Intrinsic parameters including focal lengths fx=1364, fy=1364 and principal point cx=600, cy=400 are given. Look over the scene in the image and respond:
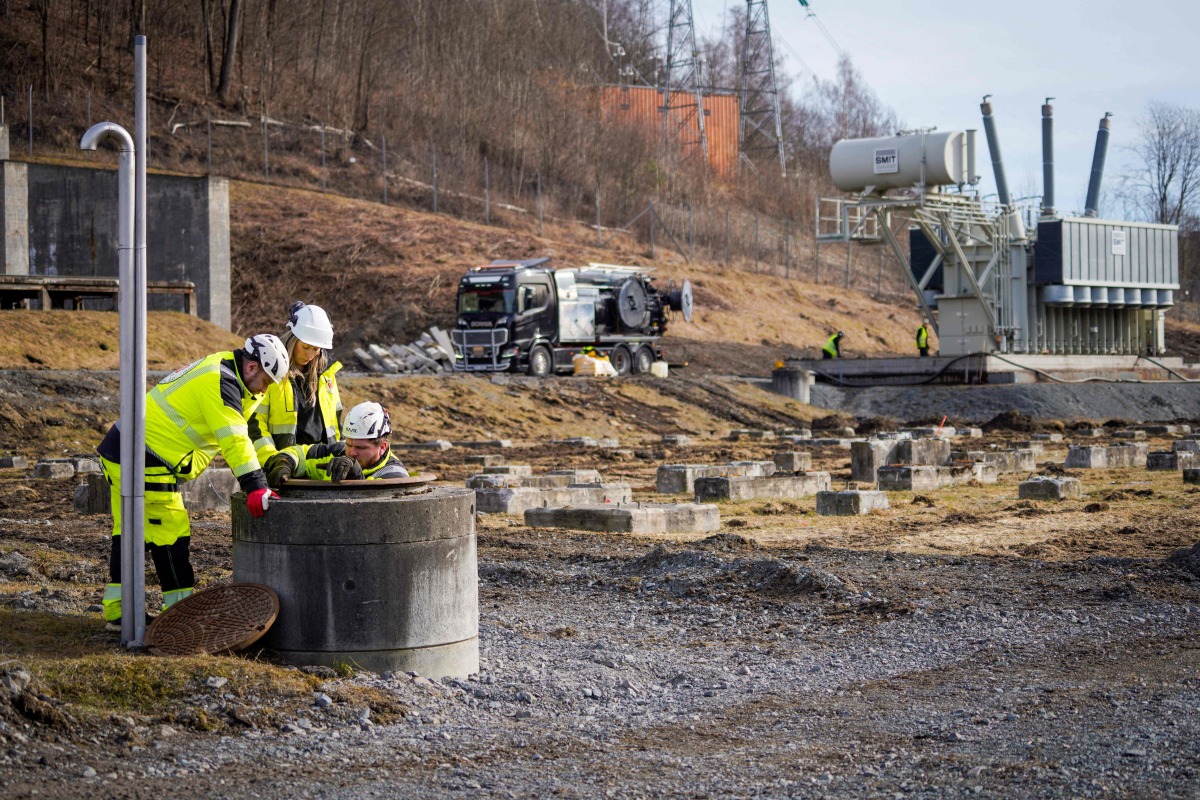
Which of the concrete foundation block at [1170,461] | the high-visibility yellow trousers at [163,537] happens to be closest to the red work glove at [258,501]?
the high-visibility yellow trousers at [163,537]

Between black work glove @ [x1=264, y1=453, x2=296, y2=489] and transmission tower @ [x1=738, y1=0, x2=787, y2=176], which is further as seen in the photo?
transmission tower @ [x1=738, y1=0, x2=787, y2=176]

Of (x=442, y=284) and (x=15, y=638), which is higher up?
(x=442, y=284)

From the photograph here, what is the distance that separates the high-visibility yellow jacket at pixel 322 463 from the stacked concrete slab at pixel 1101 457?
15.4 meters

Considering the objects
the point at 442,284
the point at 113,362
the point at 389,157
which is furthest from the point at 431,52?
the point at 113,362

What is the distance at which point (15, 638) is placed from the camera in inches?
273

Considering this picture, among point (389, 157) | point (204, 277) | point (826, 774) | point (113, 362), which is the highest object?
point (389, 157)

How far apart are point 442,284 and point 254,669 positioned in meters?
33.6

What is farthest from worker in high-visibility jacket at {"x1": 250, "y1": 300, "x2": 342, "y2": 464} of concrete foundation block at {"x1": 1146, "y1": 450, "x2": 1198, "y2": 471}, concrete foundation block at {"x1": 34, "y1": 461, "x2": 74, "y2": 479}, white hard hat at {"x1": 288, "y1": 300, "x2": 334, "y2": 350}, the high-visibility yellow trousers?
concrete foundation block at {"x1": 1146, "y1": 450, "x2": 1198, "y2": 471}

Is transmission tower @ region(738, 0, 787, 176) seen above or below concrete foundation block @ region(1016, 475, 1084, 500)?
above

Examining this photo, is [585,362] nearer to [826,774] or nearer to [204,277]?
[204,277]

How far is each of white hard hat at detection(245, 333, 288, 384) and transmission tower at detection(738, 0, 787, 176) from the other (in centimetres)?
6080

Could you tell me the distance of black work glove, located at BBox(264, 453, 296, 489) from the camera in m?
6.86

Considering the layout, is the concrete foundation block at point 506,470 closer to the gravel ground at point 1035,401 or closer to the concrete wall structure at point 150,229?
the concrete wall structure at point 150,229

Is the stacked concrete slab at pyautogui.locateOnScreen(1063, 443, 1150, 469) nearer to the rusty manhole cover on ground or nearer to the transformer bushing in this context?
the transformer bushing
